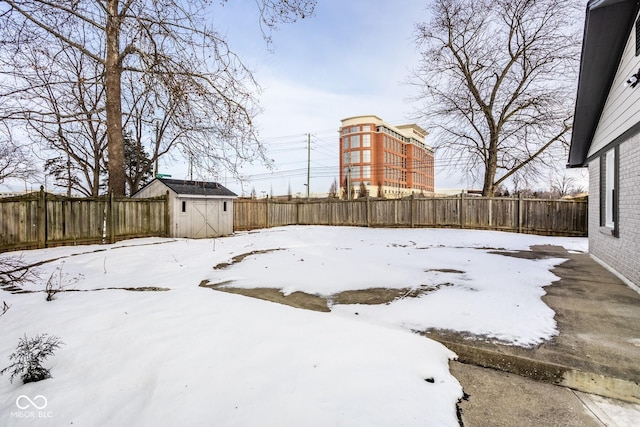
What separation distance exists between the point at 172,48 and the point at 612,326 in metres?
6.08

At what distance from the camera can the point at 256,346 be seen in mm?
2434

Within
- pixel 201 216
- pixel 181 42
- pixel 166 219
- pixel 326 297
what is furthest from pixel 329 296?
pixel 201 216

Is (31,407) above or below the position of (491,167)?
below

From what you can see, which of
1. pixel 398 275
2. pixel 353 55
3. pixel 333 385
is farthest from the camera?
pixel 353 55

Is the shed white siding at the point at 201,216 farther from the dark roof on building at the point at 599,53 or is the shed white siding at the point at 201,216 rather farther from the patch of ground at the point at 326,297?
the dark roof on building at the point at 599,53

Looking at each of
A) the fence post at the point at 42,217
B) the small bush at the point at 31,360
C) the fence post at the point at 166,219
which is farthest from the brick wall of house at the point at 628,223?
the fence post at the point at 42,217

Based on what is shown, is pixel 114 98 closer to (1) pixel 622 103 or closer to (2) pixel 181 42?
(2) pixel 181 42

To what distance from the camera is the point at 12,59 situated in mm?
3914

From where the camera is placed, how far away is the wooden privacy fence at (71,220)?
7.92m

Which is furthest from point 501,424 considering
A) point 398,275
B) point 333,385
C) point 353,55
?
point 353,55

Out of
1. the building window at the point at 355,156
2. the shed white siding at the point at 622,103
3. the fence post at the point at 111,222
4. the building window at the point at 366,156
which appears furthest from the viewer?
the building window at the point at 355,156

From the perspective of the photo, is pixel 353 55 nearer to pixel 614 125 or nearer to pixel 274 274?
pixel 614 125

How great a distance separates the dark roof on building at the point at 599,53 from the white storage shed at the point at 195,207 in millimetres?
10699

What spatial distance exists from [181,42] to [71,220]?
8.15 meters
